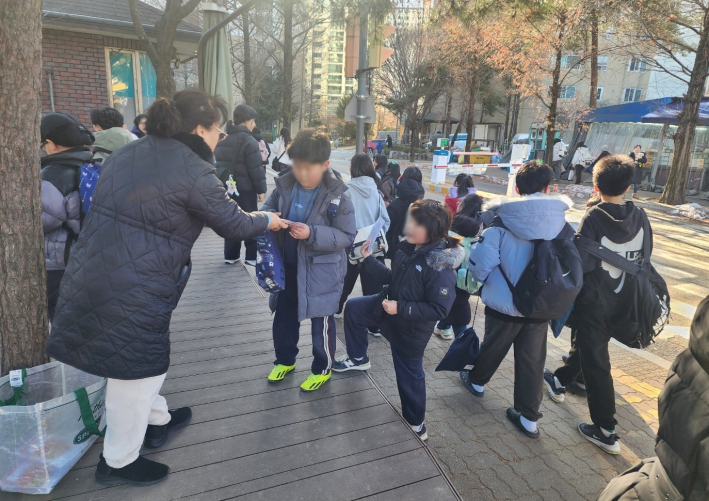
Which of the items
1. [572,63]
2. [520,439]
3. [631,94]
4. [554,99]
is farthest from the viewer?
[631,94]

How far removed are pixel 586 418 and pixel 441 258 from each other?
2061 millimetres

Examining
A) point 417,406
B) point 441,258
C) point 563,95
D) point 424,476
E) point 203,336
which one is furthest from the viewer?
point 563,95

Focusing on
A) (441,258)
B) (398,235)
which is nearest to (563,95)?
(398,235)

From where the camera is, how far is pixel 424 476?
2311 millimetres

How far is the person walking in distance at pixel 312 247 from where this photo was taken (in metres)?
2.88

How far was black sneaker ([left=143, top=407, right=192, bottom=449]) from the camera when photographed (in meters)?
2.45

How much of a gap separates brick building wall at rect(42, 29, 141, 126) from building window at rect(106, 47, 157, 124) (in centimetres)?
17

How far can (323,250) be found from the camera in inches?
115

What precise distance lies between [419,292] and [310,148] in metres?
1.16

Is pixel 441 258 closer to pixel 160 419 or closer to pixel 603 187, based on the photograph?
pixel 603 187

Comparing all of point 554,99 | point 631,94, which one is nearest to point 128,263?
point 554,99

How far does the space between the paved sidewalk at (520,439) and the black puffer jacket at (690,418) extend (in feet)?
6.19

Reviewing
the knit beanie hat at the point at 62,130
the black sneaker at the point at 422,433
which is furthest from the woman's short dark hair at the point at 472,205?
the knit beanie hat at the point at 62,130

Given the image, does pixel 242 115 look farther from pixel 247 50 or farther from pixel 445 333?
pixel 247 50
